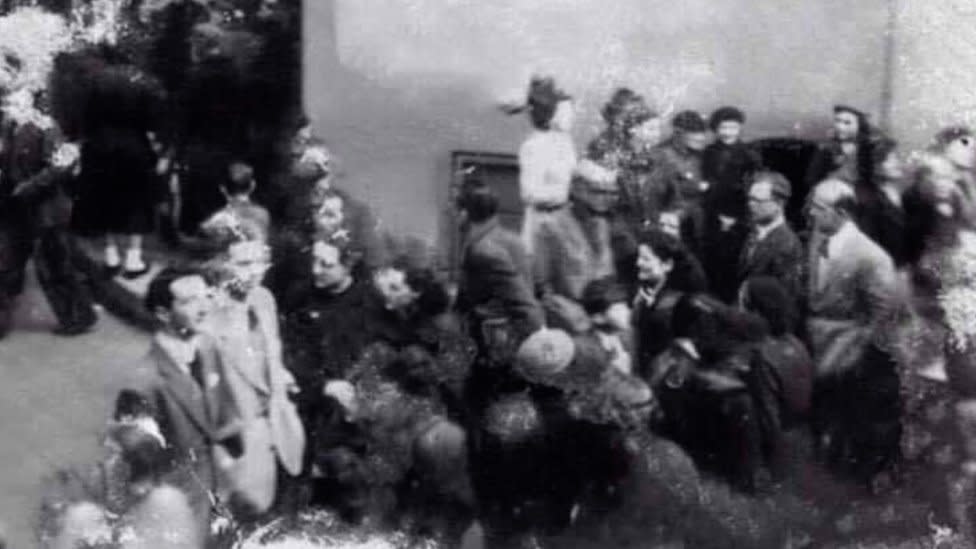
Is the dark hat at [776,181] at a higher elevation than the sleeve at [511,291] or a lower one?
higher

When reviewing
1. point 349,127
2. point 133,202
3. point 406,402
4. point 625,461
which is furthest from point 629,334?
point 133,202

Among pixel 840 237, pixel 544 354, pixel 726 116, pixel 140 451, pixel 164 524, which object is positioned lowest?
pixel 164 524

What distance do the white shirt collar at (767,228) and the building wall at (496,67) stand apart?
249mm

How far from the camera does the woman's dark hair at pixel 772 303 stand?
4.09 meters

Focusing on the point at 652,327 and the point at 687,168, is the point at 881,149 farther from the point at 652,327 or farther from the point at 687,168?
the point at 652,327

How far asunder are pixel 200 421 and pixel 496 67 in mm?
1289

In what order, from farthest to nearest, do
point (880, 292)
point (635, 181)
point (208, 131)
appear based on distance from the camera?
1. point (880, 292)
2. point (635, 181)
3. point (208, 131)

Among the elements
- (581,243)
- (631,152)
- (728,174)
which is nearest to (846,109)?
(728,174)

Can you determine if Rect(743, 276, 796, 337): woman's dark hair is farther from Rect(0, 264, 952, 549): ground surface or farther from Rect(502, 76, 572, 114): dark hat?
Rect(0, 264, 952, 549): ground surface

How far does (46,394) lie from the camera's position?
13.1ft

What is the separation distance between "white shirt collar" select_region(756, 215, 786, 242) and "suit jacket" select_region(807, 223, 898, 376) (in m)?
0.11

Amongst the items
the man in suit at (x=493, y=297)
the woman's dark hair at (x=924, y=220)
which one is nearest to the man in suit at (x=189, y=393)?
the man in suit at (x=493, y=297)

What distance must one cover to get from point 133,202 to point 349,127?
2.05 feet

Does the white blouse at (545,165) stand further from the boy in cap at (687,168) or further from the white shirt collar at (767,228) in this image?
the white shirt collar at (767,228)
